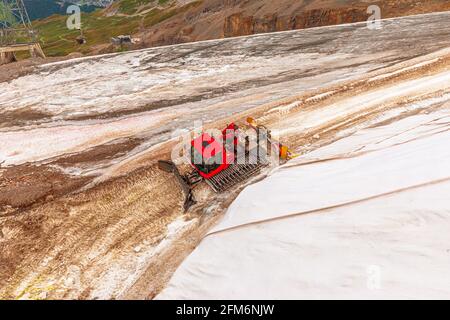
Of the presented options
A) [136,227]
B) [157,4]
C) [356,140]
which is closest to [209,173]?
[136,227]

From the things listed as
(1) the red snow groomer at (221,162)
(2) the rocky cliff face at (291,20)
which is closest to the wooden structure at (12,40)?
(2) the rocky cliff face at (291,20)

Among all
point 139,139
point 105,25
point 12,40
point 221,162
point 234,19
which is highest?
point 105,25

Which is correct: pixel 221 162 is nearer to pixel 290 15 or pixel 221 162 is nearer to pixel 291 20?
pixel 291 20

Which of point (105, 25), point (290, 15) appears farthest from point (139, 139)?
point (105, 25)

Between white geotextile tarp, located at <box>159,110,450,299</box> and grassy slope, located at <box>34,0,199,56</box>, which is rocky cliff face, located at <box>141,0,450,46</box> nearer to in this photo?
white geotextile tarp, located at <box>159,110,450,299</box>

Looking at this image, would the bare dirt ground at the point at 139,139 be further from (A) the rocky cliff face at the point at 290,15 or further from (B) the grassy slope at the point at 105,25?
(B) the grassy slope at the point at 105,25

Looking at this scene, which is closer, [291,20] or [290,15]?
[291,20]
